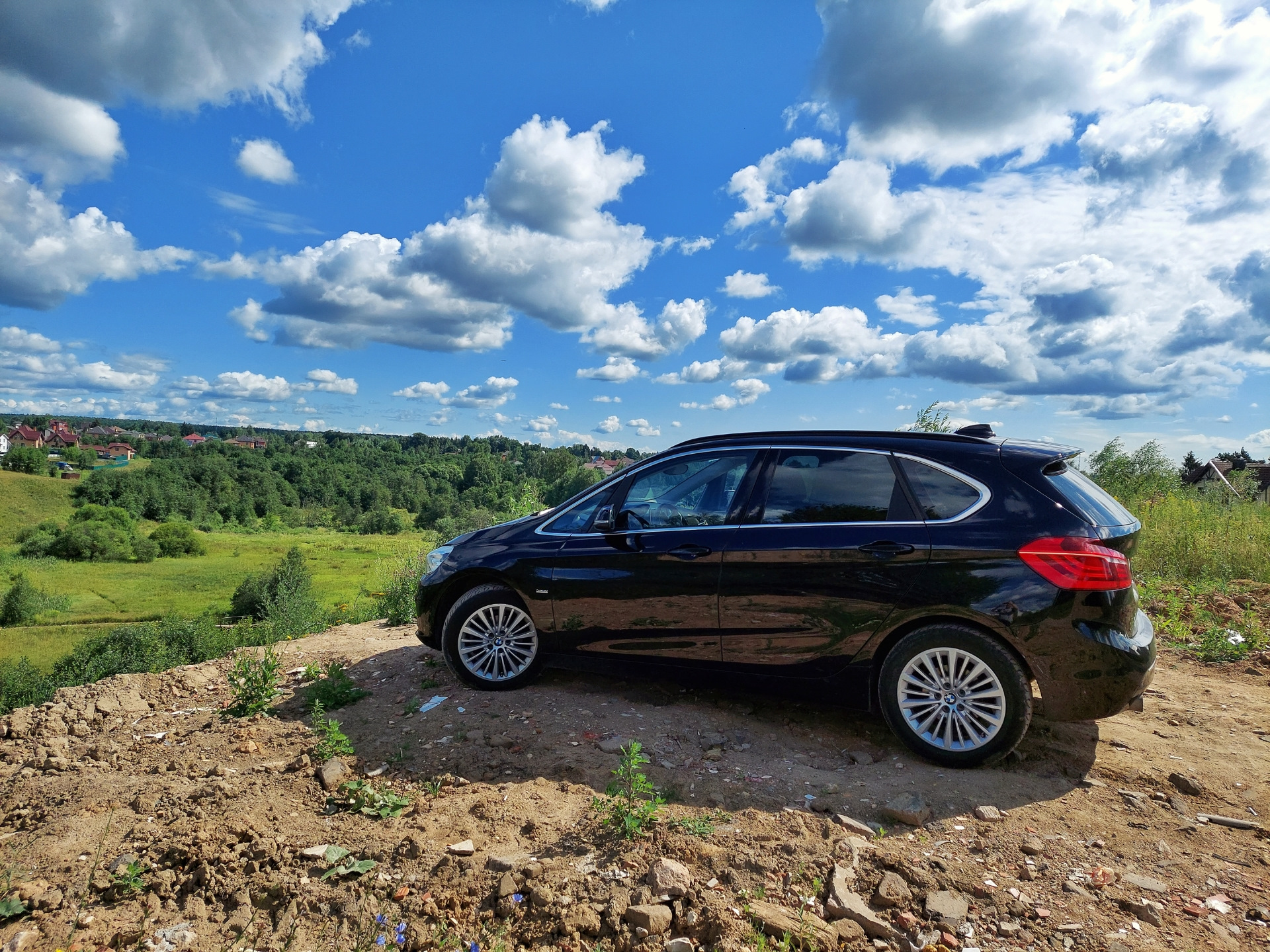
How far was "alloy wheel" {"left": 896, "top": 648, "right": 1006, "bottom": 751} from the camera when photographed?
12.6 feet

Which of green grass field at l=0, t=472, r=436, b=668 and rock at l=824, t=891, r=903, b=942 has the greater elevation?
rock at l=824, t=891, r=903, b=942

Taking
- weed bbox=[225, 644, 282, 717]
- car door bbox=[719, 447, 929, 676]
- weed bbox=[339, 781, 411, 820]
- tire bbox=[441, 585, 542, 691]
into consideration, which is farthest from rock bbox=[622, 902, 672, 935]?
weed bbox=[225, 644, 282, 717]

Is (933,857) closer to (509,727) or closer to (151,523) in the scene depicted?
(509,727)

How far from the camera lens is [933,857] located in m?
3.09

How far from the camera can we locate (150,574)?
3561 inches

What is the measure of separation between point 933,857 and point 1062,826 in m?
0.78

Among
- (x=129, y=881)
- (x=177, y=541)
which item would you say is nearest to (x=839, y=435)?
(x=129, y=881)

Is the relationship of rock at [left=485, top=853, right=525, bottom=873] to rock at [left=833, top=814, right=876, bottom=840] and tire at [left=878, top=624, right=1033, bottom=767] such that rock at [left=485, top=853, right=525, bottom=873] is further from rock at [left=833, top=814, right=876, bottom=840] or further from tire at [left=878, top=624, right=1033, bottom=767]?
tire at [left=878, top=624, right=1033, bottom=767]

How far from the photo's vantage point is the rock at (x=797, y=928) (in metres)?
2.58

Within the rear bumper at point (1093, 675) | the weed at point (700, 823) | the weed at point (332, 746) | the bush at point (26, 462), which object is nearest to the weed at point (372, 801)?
the weed at point (332, 746)

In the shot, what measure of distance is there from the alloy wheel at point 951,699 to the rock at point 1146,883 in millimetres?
893

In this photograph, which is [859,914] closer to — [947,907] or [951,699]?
[947,907]

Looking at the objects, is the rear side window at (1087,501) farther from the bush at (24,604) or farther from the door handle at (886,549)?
the bush at (24,604)

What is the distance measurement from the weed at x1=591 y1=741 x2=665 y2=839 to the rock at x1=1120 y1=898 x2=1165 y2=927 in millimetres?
1869
